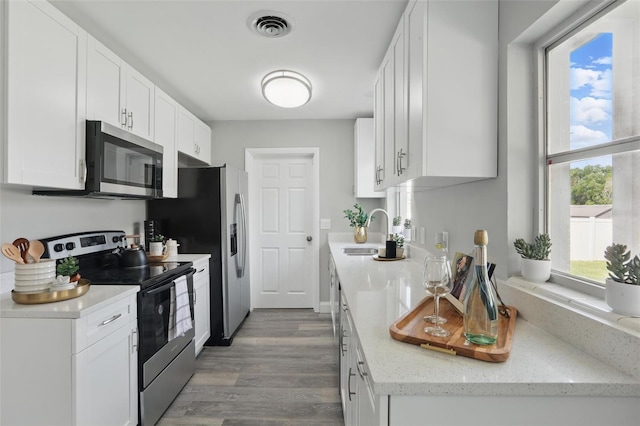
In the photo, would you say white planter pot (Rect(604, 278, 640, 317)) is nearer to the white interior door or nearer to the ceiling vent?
the ceiling vent

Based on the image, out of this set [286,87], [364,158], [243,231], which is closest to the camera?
[286,87]

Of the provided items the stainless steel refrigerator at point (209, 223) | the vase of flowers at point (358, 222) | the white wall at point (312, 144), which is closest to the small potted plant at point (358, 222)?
the vase of flowers at point (358, 222)

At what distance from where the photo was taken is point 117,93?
2.14m

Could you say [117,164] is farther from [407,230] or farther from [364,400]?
[407,230]

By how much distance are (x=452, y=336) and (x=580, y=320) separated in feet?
1.19

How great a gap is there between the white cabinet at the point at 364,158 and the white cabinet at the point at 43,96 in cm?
258

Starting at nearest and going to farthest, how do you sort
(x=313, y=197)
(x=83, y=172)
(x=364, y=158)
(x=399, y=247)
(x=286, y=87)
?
1. (x=83, y=172)
2. (x=286, y=87)
3. (x=399, y=247)
4. (x=364, y=158)
5. (x=313, y=197)

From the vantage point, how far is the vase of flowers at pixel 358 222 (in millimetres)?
3670

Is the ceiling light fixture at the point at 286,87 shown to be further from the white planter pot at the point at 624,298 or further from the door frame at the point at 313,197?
the white planter pot at the point at 624,298

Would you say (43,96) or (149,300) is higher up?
(43,96)

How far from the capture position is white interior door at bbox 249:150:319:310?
4.18m

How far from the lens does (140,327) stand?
6.04 feet

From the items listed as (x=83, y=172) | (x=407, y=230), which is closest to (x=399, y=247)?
(x=407, y=230)

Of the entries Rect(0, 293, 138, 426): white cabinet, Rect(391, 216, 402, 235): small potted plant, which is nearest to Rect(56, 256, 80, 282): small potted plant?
Rect(0, 293, 138, 426): white cabinet
